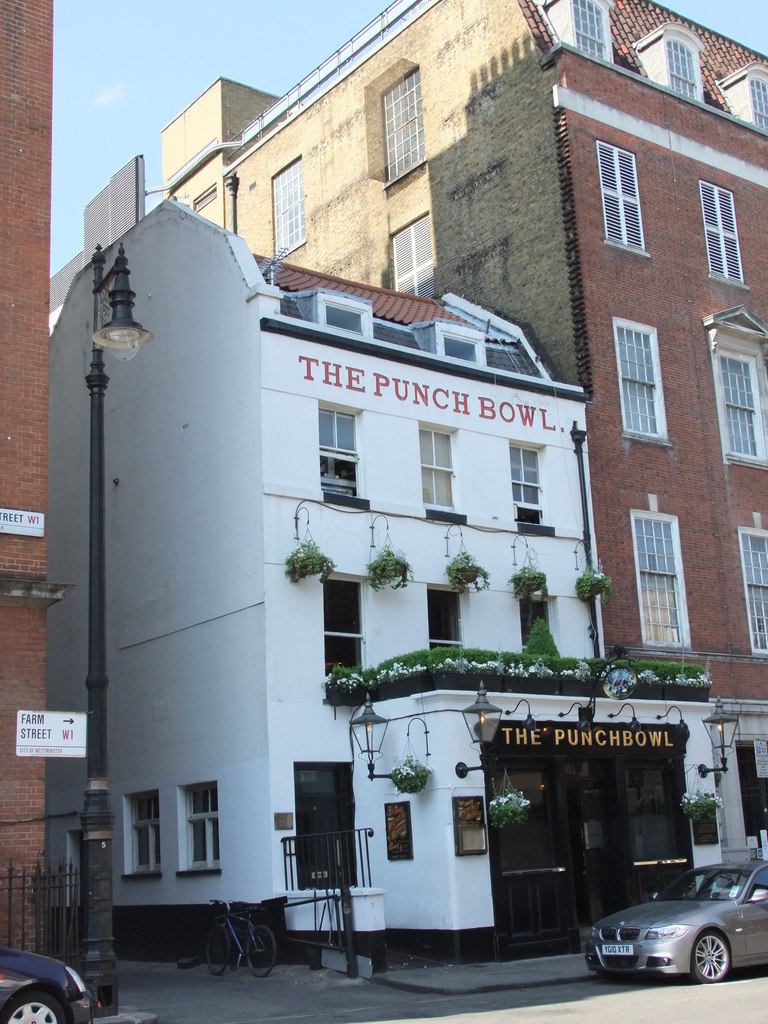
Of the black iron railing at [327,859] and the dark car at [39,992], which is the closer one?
the dark car at [39,992]

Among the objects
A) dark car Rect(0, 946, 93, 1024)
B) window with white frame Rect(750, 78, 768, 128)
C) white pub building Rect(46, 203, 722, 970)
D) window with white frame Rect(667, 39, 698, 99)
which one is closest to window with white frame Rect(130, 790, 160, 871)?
white pub building Rect(46, 203, 722, 970)

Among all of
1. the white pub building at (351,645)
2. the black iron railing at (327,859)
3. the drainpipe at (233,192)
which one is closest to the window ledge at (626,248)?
the white pub building at (351,645)

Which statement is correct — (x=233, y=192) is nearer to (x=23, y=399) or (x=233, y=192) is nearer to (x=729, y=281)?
(x=729, y=281)

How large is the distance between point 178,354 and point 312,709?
284 inches

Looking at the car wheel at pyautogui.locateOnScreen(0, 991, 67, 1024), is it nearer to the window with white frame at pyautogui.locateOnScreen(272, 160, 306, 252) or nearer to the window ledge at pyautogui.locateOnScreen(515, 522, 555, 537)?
the window ledge at pyautogui.locateOnScreen(515, 522, 555, 537)

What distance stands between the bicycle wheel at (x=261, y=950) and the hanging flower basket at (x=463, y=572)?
653cm

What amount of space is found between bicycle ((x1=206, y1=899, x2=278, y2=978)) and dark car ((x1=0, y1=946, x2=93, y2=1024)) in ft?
20.2

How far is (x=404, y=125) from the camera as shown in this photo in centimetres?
3088

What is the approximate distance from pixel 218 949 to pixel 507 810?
15.2ft

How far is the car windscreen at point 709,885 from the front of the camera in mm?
15938

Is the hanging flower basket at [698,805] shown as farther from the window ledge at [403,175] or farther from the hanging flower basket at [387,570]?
the window ledge at [403,175]

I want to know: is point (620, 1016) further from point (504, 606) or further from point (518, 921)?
point (504, 606)

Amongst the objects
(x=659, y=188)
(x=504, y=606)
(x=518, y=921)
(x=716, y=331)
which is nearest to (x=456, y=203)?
(x=659, y=188)

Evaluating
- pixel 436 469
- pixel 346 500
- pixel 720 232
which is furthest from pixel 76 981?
pixel 720 232
